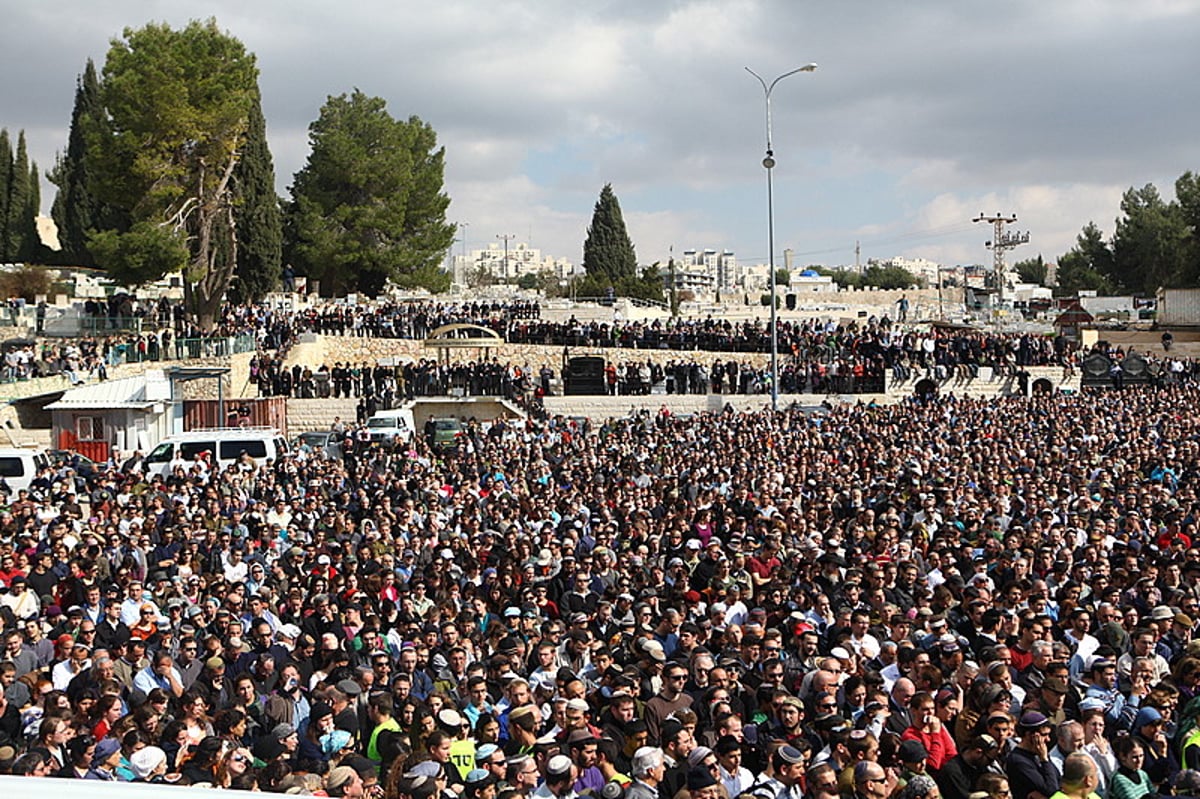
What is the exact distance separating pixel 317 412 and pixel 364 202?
75.6 ft

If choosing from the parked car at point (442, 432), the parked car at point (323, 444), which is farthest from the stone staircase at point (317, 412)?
the parked car at point (442, 432)

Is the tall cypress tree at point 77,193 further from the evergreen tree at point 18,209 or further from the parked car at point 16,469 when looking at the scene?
the parked car at point 16,469

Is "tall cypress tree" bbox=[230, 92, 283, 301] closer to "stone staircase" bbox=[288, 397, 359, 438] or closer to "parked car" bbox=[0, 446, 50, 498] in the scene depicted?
"stone staircase" bbox=[288, 397, 359, 438]

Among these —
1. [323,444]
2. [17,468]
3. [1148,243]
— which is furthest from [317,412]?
[1148,243]

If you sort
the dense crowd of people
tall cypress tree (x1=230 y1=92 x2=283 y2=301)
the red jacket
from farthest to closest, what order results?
tall cypress tree (x1=230 y1=92 x2=283 y2=301) < the red jacket < the dense crowd of people

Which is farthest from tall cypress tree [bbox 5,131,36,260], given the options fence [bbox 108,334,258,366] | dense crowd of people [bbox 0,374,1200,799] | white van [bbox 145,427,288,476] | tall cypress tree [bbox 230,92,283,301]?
dense crowd of people [bbox 0,374,1200,799]

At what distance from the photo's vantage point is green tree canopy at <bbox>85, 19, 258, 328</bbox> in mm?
36281

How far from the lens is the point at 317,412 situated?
31.6m

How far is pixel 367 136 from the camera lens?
172 ft

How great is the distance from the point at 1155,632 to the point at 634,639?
11.5 ft

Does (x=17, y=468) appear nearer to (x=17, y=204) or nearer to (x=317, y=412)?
(x=317, y=412)

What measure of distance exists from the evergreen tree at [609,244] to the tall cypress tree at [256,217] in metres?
34.7

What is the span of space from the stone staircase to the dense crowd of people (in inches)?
578

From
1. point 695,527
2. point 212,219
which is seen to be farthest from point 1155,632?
point 212,219
